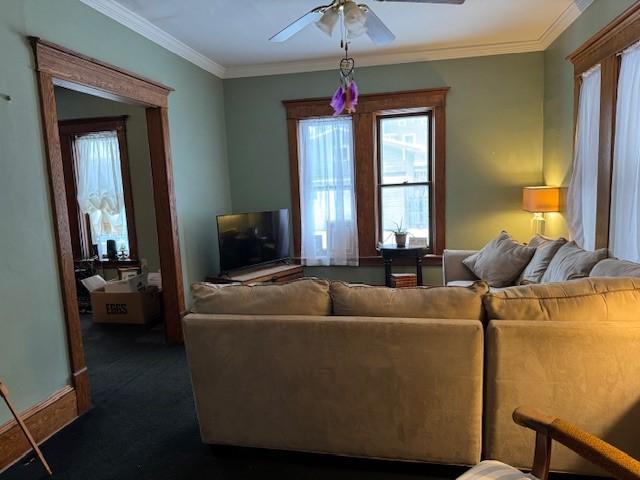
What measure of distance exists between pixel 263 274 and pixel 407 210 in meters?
1.93

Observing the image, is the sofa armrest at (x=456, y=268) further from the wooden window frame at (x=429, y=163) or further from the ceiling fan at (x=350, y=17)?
the ceiling fan at (x=350, y=17)

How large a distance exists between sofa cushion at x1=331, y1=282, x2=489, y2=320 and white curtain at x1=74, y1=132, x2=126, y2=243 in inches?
159

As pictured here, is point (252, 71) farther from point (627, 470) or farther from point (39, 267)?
point (627, 470)

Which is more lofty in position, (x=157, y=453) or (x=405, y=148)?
(x=405, y=148)

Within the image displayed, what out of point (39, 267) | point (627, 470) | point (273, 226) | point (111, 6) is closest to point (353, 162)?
point (273, 226)

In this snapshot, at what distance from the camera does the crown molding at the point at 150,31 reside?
3.05 metres

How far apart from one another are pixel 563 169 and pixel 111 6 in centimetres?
412

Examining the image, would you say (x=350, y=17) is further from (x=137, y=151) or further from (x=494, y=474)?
(x=137, y=151)

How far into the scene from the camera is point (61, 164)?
8.68 ft

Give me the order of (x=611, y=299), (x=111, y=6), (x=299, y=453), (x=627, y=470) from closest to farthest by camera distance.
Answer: (x=627, y=470), (x=611, y=299), (x=299, y=453), (x=111, y=6)

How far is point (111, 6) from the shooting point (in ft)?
10.1

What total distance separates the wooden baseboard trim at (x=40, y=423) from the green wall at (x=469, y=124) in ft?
10.4

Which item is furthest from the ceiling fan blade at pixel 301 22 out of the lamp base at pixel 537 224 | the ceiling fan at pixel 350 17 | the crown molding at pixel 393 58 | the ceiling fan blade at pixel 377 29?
the lamp base at pixel 537 224

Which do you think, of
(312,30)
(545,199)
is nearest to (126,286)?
(312,30)
